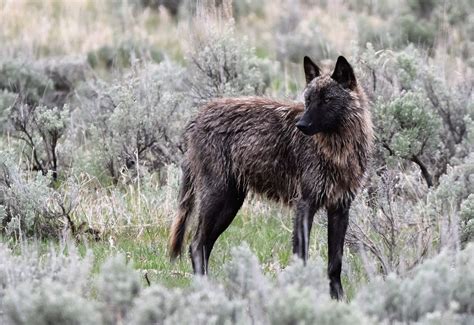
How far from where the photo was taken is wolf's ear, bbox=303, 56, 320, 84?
699cm

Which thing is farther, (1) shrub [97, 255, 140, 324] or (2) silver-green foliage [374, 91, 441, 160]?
(2) silver-green foliage [374, 91, 441, 160]

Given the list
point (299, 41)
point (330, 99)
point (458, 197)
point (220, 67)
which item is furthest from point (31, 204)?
point (299, 41)

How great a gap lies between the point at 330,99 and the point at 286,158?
0.67 metres

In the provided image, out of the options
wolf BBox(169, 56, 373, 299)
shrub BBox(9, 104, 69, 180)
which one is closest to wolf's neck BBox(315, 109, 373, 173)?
wolf BBox(169, 56, 373, 299)

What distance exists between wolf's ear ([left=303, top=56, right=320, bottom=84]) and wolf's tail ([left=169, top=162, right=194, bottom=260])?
4.16ft

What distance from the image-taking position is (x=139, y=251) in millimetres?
7754

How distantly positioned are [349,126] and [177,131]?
11.7 feet

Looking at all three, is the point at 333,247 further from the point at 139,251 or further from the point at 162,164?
the point at 162,164

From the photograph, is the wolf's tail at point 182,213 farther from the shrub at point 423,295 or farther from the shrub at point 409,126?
the shrub at point 423,295

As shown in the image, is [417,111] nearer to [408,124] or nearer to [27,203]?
[408,124]

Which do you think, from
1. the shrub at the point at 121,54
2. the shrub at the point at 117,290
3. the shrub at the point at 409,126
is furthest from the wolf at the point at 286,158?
the shrub at the point at 121,54

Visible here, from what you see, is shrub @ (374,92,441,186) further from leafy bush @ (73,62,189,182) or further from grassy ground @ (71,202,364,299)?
leafy bush @ (73,62,189,182)

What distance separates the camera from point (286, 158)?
7238 mm

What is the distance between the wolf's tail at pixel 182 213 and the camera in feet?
24.8
